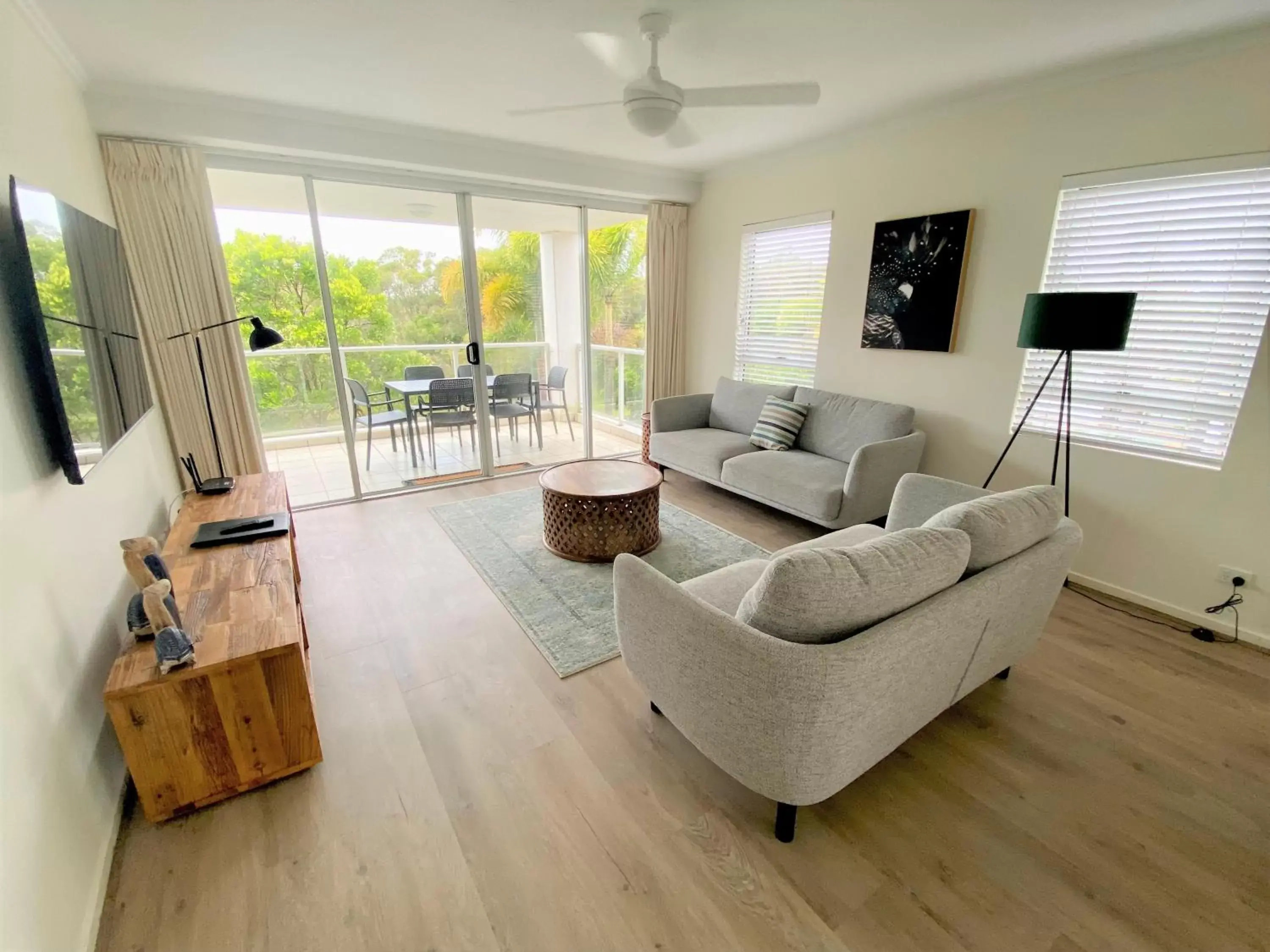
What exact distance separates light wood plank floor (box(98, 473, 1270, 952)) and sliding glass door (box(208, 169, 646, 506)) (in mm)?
2437

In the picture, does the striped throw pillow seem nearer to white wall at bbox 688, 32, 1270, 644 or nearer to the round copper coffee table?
white wall at bbox 688, 32, 1270, 644

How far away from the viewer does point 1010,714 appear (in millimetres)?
1950

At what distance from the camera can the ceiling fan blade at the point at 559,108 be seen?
273 cm

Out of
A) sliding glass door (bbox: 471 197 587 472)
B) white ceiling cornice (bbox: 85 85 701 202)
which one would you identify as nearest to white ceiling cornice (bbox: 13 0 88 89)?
white ceiling cornice (bbox: 85 85 701 202)

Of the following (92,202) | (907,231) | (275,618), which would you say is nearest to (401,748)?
(275,618)

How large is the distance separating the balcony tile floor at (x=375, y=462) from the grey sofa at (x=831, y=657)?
3.18m

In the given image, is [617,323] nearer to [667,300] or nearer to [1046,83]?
[667,300]

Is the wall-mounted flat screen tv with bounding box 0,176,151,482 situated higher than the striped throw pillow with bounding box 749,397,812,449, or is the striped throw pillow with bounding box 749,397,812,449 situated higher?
the wall-mounted flat screen tv with bounding box 0,176,151,482

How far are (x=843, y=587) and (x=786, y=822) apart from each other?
0.71 m

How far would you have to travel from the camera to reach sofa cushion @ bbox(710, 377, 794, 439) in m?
4.16

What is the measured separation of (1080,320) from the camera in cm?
229

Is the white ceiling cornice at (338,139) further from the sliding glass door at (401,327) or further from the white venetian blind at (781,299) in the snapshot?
the white venetian blind at (781,299)

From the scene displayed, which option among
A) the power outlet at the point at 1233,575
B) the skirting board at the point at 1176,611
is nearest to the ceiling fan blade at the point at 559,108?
the skirting board at the point at 1176,611

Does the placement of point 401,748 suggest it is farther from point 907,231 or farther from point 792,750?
point 907,231
